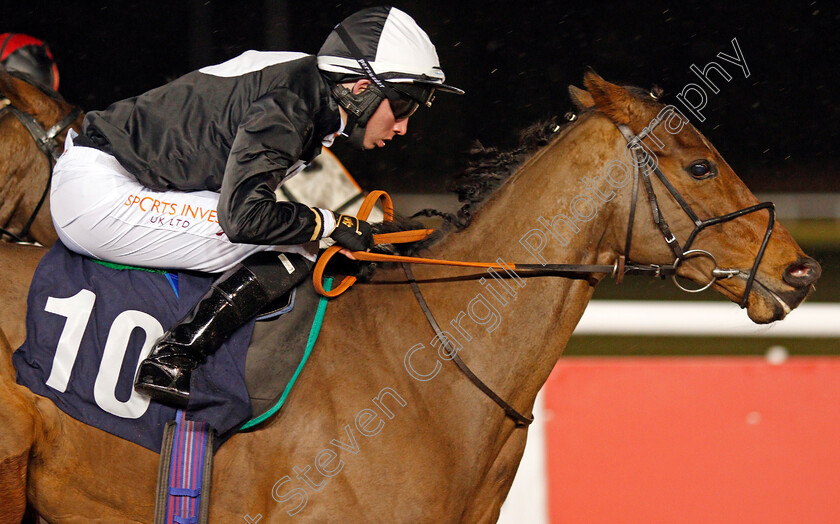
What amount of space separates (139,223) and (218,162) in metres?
0.31

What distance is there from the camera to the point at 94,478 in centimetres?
239

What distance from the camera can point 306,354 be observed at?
241 centimetres

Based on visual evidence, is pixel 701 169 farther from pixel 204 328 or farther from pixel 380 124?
pixel 204 328

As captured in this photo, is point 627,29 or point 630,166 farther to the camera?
point 627,29

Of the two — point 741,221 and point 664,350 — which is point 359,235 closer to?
point 741,221

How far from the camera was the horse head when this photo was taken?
239cm

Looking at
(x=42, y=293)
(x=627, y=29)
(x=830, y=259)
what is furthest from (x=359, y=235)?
(x=830, y=259)

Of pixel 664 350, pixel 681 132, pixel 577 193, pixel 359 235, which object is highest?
pixel 681 132

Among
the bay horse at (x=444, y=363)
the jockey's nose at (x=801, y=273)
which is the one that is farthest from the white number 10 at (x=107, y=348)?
the jockey's nose at (x=801, y=273)

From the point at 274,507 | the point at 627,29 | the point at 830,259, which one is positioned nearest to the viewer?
the point at 274,507

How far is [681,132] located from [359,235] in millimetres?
1060

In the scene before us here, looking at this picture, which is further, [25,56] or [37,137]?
[25,56]

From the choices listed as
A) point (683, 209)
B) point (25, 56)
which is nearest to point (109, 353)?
point (683, 209)

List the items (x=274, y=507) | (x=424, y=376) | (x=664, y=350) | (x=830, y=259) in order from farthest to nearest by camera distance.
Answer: (x=830, y=259)
(x=664, y=350)
(x=424, y=376)
(x=274, y=507)
